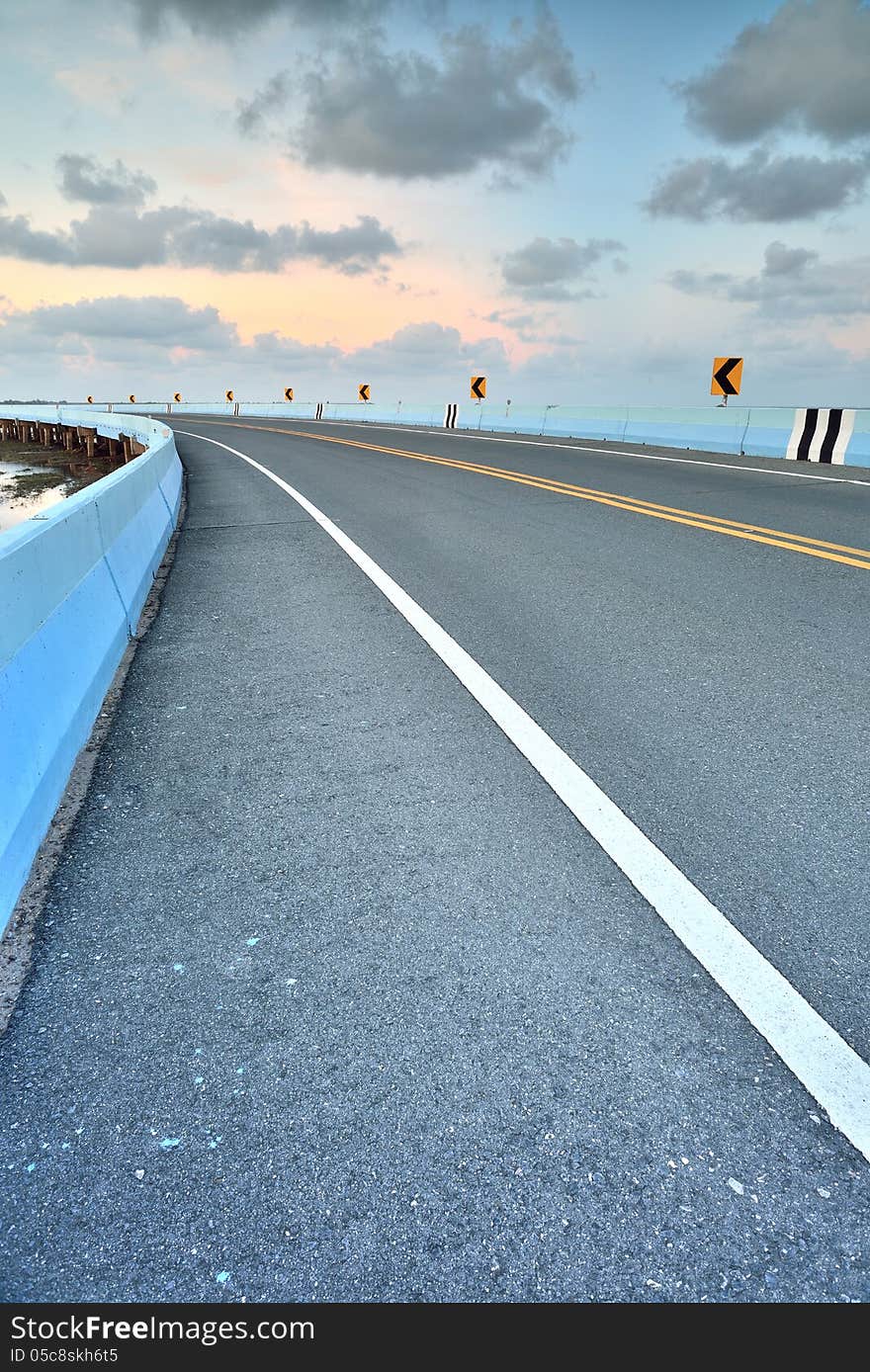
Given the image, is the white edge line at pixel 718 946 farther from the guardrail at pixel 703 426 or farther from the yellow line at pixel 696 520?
the guardrail at pixel 703 426

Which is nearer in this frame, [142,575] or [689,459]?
[142,575]

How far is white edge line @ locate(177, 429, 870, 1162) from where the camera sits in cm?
208

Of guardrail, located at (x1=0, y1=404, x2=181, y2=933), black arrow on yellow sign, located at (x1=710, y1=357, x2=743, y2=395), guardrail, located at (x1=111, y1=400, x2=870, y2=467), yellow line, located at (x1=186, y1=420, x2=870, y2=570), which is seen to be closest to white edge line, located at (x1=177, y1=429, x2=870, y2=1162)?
guardrail, located at (x1=0, y1=404, x2=181, y2=933)

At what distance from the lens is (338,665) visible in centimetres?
522

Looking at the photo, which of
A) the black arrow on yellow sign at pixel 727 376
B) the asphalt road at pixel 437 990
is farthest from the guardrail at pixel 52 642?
the black arrow on yellow sign at pixel 727 376

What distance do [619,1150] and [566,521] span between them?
864 cm

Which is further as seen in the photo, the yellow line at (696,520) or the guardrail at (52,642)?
the yellow line at (696,520)

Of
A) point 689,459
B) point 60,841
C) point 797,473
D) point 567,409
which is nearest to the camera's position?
point 60,841

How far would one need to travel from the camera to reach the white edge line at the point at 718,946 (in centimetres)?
208

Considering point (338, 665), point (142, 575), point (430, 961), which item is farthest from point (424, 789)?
point (142, 575)

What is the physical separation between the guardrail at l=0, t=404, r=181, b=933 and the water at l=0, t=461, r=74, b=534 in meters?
12.6

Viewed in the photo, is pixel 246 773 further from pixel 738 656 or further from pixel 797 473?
pixel 797 473

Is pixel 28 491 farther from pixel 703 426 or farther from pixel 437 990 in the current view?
pixel 437 990

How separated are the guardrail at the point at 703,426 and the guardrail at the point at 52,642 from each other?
1475 cm
